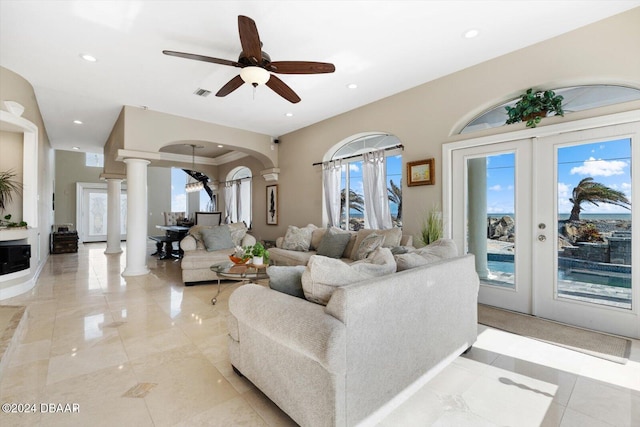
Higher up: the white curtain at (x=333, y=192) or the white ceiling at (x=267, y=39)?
the white ceiling at (x=267, y=39)

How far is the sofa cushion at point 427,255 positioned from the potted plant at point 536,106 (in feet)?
5.99

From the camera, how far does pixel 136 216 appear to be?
17.1 feet

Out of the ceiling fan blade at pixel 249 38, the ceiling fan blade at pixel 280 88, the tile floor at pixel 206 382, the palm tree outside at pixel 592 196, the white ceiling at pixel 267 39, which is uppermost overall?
the white ceiling at pixel 267 39

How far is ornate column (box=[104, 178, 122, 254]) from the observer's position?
8.13 m

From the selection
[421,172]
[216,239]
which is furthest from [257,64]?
[216,239]

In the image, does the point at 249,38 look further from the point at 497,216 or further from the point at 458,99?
the point at 497,216

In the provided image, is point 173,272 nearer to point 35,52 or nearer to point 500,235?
point 35,52

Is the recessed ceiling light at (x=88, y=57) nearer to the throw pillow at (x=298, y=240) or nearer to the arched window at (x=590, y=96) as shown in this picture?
the throw pillow at (x=298, y=240)

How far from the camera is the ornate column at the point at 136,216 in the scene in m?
5.20

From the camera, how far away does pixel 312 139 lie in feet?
19.9

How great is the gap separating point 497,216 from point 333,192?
2.81m

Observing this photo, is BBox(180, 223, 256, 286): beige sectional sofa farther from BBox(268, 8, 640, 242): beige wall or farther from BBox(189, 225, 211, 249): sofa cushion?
BBox(268, 8, 640, 242): beige wall

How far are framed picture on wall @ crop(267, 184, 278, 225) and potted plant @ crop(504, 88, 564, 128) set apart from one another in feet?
16.2

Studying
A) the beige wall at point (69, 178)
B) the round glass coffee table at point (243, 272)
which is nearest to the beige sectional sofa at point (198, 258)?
the round glass coffee table at point (243, 272)
